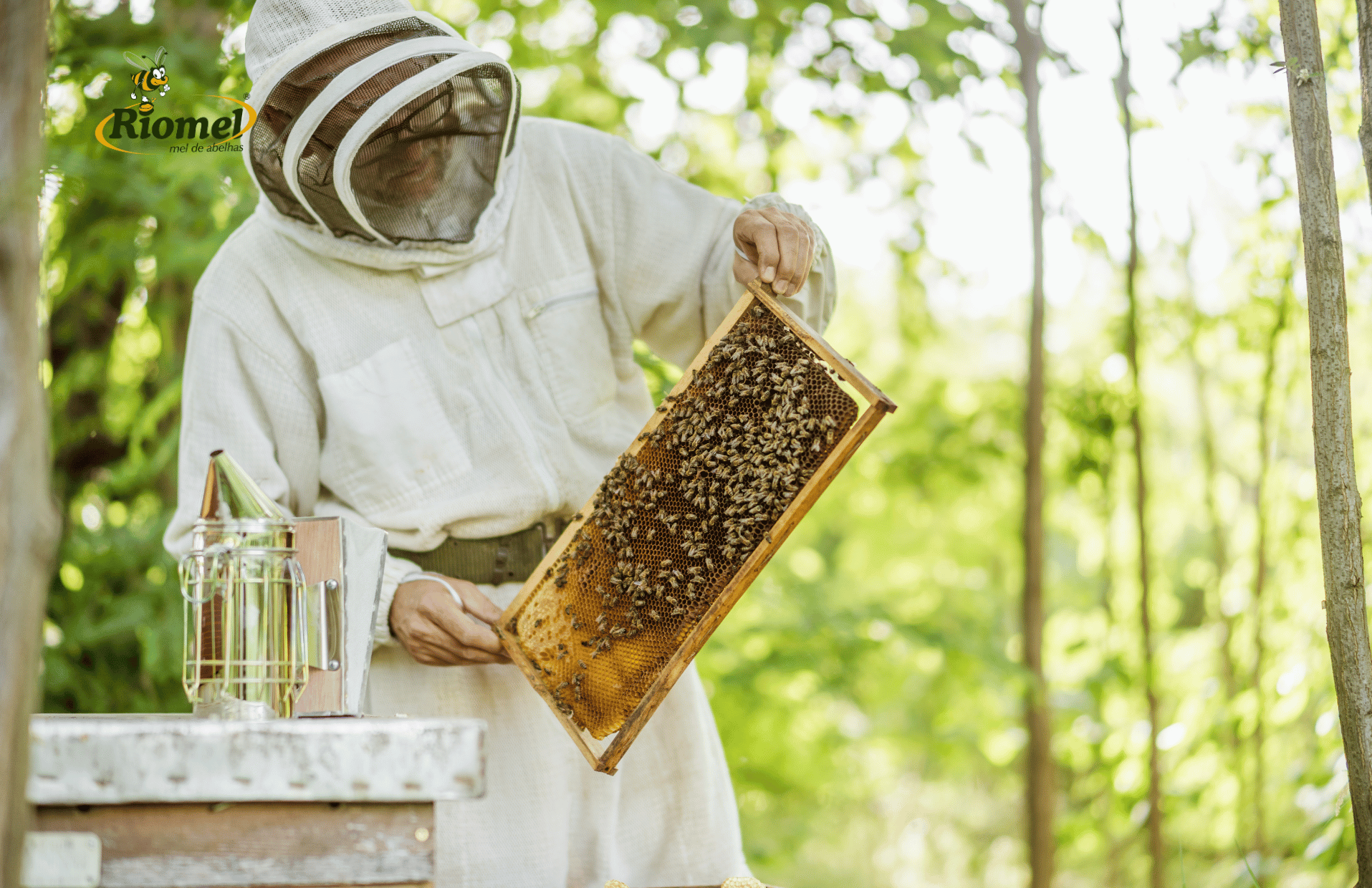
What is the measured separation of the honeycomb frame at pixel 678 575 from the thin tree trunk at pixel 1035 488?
2949 mm

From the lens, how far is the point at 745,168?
20.3 ft

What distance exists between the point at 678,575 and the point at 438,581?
521 millimetres

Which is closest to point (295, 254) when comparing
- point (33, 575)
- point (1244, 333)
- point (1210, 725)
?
point (33, 575)

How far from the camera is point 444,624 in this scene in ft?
7.01

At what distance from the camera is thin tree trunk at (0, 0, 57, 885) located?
3.08ft

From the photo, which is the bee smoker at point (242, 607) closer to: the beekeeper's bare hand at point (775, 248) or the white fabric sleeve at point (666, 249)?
the beekeeper's bare hand at point (775, 248)

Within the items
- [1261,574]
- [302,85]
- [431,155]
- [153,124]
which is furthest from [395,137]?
[1261,574]

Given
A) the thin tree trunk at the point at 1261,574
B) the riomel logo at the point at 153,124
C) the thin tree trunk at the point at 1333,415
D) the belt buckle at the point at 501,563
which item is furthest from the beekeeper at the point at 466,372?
the thin tree trunk at the point at 1261,574

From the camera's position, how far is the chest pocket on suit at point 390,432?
2322mm

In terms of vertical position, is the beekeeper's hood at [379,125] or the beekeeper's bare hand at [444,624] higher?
the beekeeper's hood at [379,125]

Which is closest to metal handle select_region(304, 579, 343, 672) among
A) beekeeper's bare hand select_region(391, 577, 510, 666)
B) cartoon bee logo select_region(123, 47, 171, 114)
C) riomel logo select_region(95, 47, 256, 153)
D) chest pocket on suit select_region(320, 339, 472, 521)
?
beekeeper's bare hand select_region(391, 577, 510, 666)

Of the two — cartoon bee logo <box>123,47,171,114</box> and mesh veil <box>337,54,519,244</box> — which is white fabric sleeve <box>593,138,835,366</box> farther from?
cartoon bee logo <box>123,47,171,114</box>

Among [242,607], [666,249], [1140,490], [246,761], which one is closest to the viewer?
[246,761]

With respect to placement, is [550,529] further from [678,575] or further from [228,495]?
[228,495]
